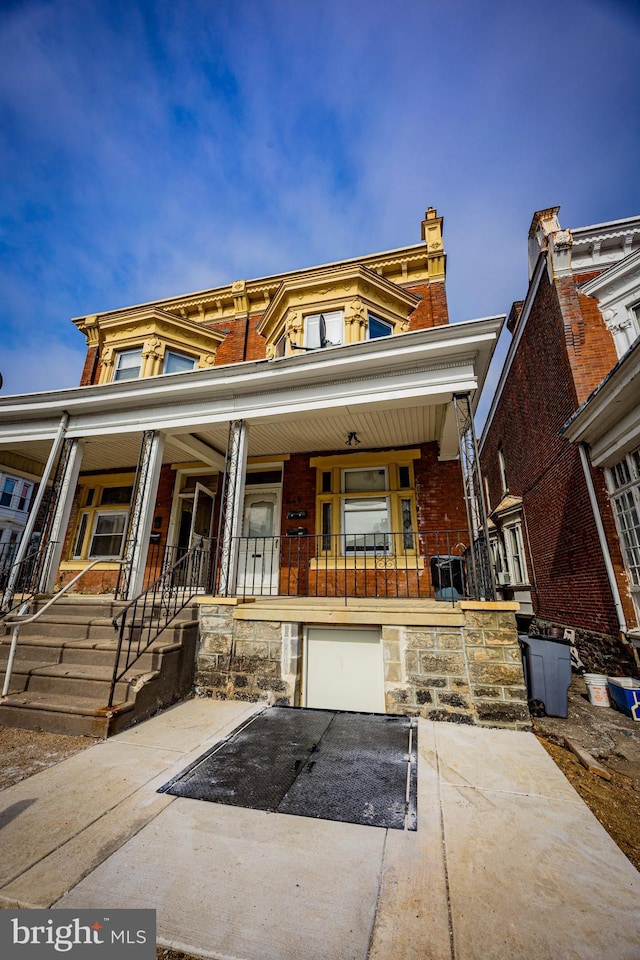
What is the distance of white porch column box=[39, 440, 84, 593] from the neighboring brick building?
378 inches

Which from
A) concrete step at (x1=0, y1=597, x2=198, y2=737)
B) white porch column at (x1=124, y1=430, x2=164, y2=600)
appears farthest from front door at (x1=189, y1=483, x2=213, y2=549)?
concrete step at (x1=0, y1=597, x2=198, y2=737)

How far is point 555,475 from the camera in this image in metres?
9.10

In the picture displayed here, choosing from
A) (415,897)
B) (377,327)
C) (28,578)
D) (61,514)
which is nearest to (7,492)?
(28,578)

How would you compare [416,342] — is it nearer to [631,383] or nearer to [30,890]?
[631,383]

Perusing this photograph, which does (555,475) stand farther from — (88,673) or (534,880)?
(88,673)

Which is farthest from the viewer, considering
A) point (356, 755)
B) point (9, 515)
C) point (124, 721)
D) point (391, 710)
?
point (9, 515)

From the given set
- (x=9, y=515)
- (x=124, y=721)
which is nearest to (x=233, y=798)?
(x=124, y=721)

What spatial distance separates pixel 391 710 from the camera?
4.57 meters

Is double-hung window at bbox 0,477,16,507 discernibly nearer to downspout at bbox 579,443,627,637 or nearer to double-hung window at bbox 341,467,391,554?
double-hung window at bbox 341,467,391,554

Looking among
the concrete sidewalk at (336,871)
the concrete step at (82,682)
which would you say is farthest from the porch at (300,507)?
the concrete sidewalk at (336,871)

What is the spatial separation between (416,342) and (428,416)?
186cm

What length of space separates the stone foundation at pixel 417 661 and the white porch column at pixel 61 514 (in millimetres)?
3496

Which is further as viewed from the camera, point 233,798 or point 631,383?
point 631,383

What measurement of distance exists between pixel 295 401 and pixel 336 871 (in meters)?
5.66
